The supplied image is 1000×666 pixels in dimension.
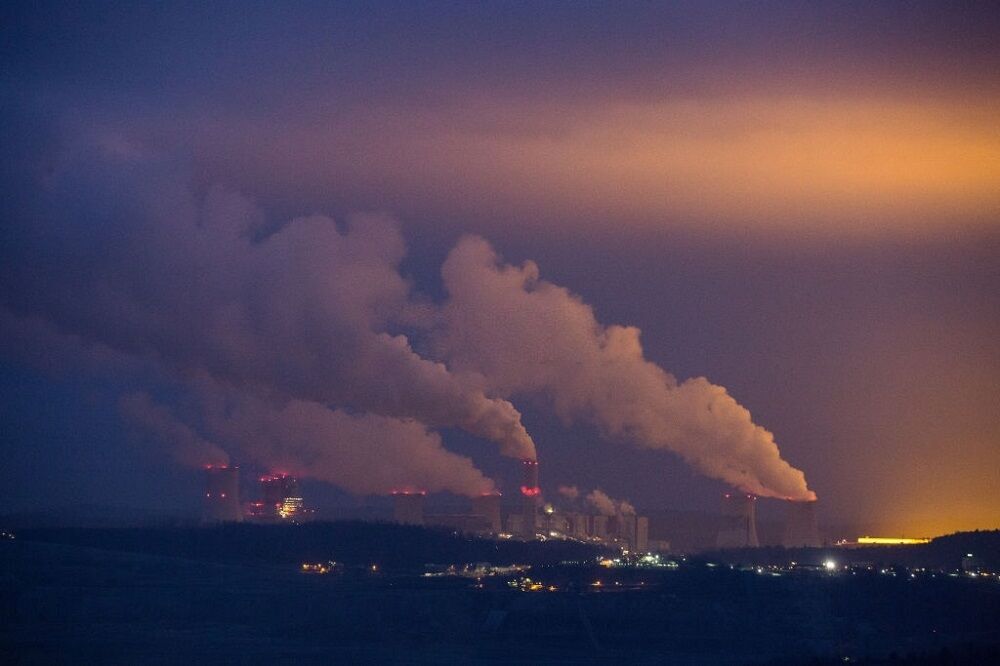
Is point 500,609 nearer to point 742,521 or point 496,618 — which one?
point 496,618

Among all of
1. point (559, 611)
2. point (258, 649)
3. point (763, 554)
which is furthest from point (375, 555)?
point (258, 649)

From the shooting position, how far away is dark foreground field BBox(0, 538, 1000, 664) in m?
90.8

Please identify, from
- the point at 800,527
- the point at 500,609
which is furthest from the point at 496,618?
the point at 800,527

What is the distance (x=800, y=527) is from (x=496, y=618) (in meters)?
47.3

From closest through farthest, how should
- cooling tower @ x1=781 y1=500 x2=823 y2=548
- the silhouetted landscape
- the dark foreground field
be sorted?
1. the dark foreground field
2. the silhouetted landscape
3. cooling tower @ x1=781 y1=500 x2=823 y2=548

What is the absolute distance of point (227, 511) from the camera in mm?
160375

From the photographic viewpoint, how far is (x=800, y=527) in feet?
465

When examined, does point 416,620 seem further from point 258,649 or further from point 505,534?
point 505,534

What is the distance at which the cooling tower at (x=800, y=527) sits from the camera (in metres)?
141

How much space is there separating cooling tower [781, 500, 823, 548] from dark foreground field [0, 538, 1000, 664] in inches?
958

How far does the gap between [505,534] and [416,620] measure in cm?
4659

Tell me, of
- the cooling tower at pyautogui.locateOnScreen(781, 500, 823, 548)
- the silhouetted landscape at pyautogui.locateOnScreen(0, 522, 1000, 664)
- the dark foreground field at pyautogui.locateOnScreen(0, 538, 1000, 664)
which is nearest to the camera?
the dark foreground field at pyautogui.locateOnScreen(0, 538, 1000, 664)

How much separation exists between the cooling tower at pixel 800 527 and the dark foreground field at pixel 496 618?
24.3 metres

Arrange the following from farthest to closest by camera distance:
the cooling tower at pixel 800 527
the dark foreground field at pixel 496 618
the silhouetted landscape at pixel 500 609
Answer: the cooling tower at pixel 800 527 → the silhouetted landscape at pixel 500 609 → the dark foreground field at pixel 496 618
